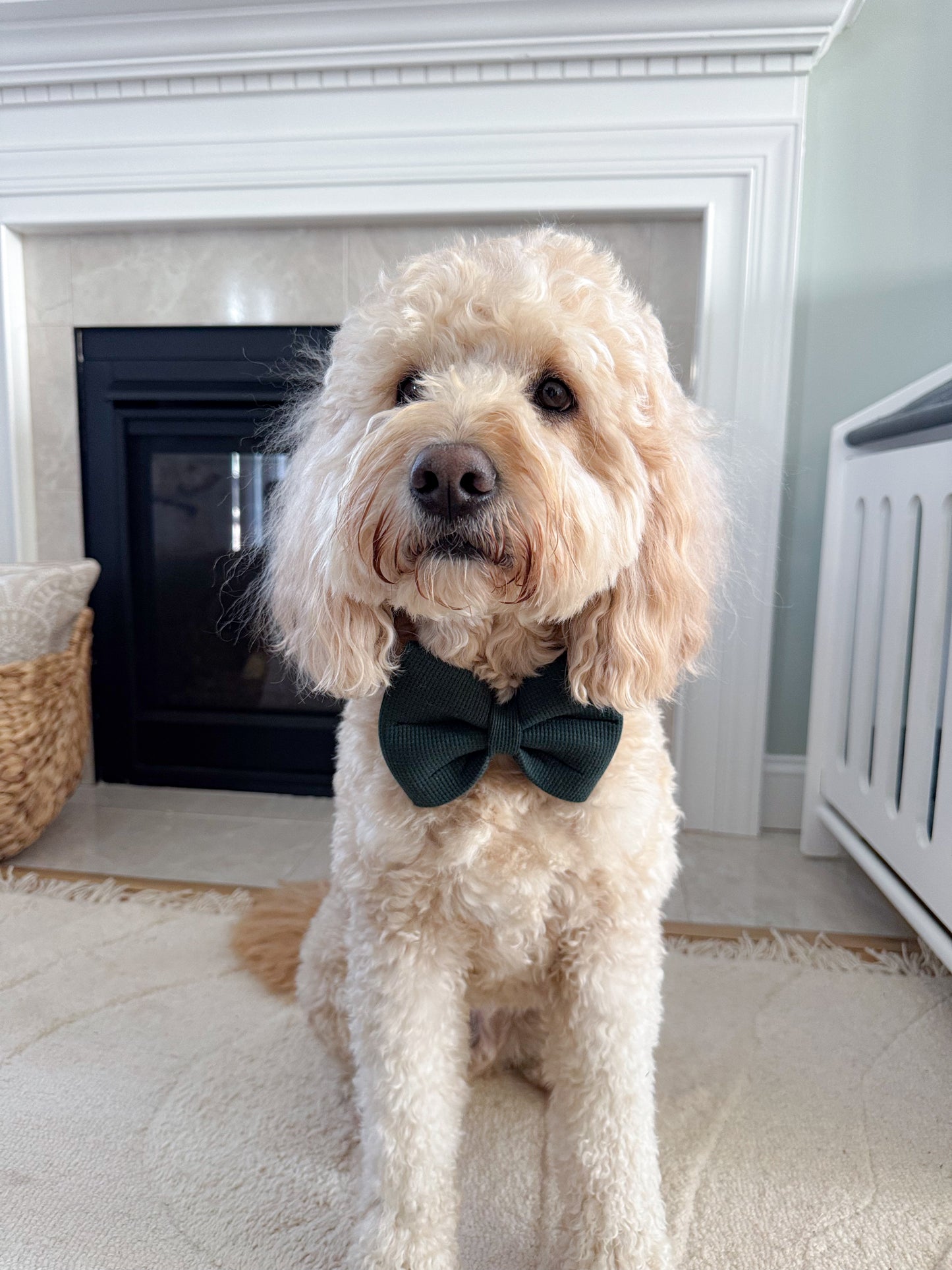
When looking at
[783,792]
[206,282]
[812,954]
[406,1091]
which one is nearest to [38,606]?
[206,282]

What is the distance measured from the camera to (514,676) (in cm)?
83

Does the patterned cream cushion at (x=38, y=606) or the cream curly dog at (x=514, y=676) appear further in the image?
the patterned cream cushion at (x=38, y=606)

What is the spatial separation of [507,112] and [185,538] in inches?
49.3

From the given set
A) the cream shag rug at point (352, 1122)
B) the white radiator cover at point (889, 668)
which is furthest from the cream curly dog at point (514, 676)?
the white radiator cover at point (889, 668)

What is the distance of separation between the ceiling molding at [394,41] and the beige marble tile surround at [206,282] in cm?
29

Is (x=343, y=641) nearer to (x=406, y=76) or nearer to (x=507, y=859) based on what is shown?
(x=507, y=859)

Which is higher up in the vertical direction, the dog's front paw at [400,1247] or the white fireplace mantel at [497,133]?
the white fireplace mantel at [497,133]

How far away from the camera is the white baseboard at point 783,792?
2002 millimetres

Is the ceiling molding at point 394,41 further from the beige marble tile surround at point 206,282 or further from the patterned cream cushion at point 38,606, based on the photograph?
the patterned cream cushion at point 38,606

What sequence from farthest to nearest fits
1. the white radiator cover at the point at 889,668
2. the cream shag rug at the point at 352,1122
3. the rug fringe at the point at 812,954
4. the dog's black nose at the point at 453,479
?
the rug fringe at the point at 812,954
the white radiator cover at the point at 889,668
the cream shag rug at the point at 352,1122
the dog's black nose at the point at 453,479

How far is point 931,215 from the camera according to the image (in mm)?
1782

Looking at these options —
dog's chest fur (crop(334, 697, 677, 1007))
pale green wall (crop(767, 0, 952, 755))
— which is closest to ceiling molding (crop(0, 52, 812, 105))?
pale green wall (crop(767, 0, 952, 755))

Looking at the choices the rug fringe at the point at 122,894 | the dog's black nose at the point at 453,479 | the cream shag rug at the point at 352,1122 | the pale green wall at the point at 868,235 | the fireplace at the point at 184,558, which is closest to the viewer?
the dog's black nose at the point at 453,479

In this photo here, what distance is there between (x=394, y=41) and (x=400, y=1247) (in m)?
2.04
